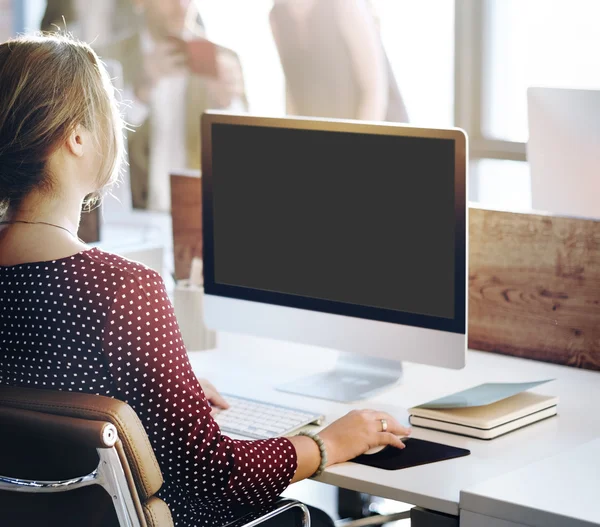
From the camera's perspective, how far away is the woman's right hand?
1578 millimetres

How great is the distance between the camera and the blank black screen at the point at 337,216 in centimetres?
181

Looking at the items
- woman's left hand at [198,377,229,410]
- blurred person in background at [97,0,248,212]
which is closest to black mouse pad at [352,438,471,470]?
woman's left hand at [198,377,229,410]

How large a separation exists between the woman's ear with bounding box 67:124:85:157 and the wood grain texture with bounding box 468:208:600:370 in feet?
3.37

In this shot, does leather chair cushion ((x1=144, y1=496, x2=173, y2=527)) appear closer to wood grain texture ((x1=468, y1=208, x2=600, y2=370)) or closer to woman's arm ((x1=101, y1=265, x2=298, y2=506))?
woman's arm ((x1=101, y1=265, x2=298, y2=506))

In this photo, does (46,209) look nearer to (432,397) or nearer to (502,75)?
(432,397)

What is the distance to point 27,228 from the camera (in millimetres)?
1454

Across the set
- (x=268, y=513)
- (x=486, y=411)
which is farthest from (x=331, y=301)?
(x=268, y=513)

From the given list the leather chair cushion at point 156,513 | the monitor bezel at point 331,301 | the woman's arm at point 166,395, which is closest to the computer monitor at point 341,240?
the monitor bezel at point 331,301

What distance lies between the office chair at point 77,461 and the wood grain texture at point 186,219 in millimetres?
1198

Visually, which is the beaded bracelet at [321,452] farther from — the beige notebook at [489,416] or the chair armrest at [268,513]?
the beige notebook at [489,416]

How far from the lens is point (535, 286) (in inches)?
83.4

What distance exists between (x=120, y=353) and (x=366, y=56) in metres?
2.70

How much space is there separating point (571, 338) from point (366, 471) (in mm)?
734

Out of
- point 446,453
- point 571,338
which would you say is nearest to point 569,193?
point 571,338
